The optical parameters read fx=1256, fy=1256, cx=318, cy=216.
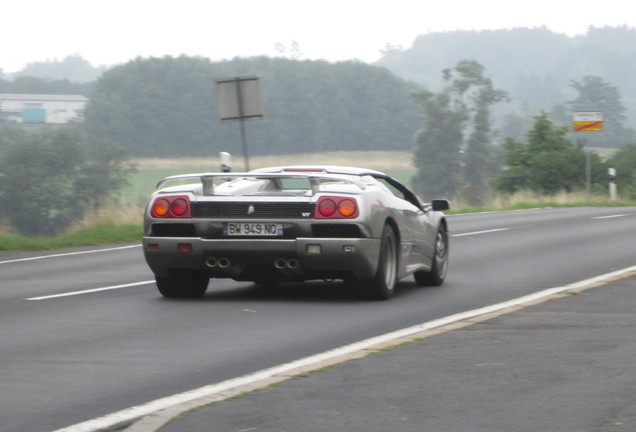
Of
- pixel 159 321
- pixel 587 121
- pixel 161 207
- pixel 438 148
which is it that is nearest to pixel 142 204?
pixel 161 207

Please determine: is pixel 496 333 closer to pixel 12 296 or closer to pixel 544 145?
pixel 12 296

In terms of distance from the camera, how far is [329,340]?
845 cm

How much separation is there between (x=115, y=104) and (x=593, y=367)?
100092 mm

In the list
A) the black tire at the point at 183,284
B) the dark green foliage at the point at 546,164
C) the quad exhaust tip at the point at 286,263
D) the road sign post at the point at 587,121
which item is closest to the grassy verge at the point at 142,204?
the road sign post at the point at 587,121

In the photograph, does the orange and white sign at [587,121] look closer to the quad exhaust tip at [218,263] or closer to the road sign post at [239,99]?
the road sign post at [239,99]

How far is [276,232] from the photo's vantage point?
10469 millimetres

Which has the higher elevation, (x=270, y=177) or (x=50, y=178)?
(x=270, y=177)

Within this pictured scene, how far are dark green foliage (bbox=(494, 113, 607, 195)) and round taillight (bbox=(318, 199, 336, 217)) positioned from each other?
39.2 m

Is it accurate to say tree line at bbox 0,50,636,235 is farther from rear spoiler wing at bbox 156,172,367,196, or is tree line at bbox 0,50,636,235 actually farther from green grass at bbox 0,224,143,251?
rear spoiler wing at bbox 156,172,367,196

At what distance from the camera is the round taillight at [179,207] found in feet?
35.3

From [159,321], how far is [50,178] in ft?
186

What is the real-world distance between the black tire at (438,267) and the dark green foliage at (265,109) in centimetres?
8744

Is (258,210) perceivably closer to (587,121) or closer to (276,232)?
(276,232)

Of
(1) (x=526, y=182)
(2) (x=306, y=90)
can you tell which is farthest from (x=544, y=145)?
(2) (x=306, y=90)
